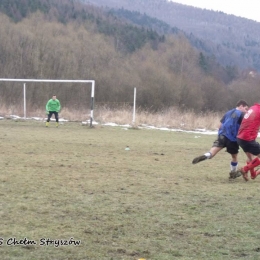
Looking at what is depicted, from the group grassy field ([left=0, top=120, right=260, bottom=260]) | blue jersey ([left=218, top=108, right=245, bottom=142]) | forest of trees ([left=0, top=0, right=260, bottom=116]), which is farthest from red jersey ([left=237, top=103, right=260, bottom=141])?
forest of trees ([left=0, top=0, right=260, bottom=116])

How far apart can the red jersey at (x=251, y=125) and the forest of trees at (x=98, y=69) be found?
29152mm

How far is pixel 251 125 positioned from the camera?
9.44m

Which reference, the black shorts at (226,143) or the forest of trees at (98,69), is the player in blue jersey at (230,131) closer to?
the black shorts at (226,143)

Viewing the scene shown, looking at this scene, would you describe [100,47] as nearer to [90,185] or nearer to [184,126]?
A: [184,126]

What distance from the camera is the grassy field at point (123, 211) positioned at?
4.99 metres

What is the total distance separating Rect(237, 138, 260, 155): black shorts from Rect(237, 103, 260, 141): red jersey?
0.08 metres

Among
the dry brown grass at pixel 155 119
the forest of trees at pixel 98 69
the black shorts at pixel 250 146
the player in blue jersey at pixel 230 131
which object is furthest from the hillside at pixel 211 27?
the black shorts at pixel 250 146

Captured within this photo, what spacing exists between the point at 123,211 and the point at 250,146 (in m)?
3.78

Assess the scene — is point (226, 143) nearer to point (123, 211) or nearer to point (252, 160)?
point (252, 160)

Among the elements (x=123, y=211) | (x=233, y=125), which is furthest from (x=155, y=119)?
(x=123, y=211)

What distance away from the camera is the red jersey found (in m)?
9.42

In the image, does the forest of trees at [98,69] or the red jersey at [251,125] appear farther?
the forest of trees at [98,69]

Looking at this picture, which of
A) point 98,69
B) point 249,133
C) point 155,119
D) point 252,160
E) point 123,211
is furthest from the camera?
point 98,69

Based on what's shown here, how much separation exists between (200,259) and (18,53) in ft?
162
